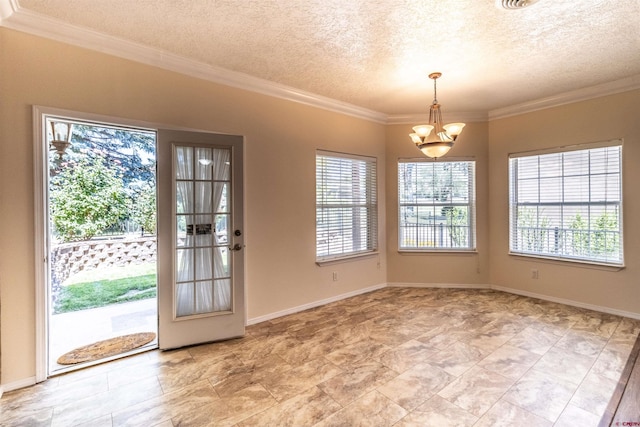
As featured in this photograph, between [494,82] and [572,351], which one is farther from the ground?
[494,82]

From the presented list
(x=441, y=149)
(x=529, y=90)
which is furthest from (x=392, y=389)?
(x=529, y=90)

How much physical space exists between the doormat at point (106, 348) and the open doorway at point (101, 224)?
62cm

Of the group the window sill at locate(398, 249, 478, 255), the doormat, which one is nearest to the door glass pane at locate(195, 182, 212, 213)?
the doormat

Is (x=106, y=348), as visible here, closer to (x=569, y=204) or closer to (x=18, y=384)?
(x=18, y=384)

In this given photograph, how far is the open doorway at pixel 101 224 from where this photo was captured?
14.6 feet

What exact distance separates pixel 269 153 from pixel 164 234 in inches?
58.1

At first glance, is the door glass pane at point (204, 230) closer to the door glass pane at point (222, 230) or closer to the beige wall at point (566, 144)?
the door glass pane at point (222, 230)

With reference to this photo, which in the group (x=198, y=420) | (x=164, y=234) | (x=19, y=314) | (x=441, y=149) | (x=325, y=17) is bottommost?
(x=198, y=420)

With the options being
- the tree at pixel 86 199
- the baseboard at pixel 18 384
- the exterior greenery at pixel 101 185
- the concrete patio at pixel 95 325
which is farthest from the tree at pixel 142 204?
the baseboard at pixel 18 384

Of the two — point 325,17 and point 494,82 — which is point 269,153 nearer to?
point 325,17

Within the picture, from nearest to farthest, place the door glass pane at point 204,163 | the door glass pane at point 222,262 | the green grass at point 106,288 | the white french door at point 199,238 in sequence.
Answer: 1. the white french door at point 199,238
2. the door glass pane at point 204,163
3. the door glass pane at point 222,262
4. the green grass at point 106,288

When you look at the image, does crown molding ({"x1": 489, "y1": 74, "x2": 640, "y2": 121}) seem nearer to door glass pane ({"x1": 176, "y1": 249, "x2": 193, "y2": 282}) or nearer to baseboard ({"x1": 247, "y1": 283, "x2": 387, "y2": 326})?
baseboard ({"x1": 247, "y1": 283, "x2": 387, "y2": 326})

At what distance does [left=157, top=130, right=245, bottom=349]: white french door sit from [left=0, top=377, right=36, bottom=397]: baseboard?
906mm

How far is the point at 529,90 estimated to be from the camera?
3754 mm
